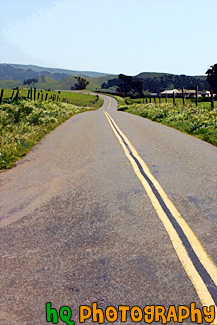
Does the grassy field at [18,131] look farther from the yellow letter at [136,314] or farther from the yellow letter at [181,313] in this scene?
the yellow letter at [181,313]

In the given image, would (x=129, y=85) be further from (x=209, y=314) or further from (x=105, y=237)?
(x=209, y=314)

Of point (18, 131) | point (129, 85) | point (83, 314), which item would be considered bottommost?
point (83, 314)

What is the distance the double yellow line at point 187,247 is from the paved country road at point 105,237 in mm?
12

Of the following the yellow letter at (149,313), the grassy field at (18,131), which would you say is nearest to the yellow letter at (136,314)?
the yellow letter at (149,313)

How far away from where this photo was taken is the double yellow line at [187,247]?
3.60 metres

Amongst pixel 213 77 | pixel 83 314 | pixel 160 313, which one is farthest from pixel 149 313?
pixel 213 77

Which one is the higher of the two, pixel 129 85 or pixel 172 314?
pixel 129 85

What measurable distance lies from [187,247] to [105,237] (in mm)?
1106

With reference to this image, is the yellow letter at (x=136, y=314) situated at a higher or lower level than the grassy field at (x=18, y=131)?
lower

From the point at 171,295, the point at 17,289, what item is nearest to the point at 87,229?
the point at 17,289

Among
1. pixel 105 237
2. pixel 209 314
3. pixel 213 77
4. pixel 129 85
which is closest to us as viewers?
pixel 209 314

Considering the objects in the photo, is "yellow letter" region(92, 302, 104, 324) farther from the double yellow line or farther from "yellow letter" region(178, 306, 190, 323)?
the double yellow line

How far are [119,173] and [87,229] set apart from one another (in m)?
3.38

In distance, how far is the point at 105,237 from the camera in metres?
4.93
